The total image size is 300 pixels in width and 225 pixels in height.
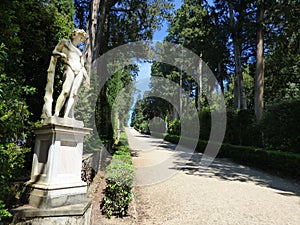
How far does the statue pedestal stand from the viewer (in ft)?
8.48

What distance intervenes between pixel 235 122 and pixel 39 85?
12598 millimetres

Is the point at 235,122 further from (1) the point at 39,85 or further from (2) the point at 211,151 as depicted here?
(1) the point at 39,85

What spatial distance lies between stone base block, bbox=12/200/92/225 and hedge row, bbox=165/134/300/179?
7.78 m

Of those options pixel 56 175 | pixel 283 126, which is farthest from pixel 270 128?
pixel 56 175

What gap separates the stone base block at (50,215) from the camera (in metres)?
2.42

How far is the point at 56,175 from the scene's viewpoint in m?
2.77

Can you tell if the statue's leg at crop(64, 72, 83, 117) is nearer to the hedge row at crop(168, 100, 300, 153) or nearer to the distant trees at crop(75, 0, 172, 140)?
the distant trees at crop(75, 0, 172, 140)

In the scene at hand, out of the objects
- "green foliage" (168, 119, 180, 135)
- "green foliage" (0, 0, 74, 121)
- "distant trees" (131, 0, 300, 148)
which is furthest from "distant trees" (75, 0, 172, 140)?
"green foliage" (168, 119, 180, 135)

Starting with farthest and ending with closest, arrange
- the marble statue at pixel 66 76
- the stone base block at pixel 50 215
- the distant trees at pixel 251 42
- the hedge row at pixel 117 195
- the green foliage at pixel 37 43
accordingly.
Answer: the distant trees at pixel 251 42 < the hedge row at pixel 117 195 < the green foliage at pixel 37 43 < the marble statue at pixel 66 76 < the stone base block at pixel 50 215

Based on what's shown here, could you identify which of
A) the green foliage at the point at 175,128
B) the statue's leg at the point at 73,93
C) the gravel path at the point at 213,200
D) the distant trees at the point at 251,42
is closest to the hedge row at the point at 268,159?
the gravel path at the point at 213,200

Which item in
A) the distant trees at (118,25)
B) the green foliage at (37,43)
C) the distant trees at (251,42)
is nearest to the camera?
the green foliage at (37,43)

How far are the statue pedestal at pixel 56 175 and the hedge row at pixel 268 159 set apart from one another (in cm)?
768

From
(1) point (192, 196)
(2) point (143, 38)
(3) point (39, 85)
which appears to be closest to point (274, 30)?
(2) point (143, 38)

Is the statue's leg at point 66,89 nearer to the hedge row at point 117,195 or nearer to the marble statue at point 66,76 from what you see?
the marble statue at point 66,76
